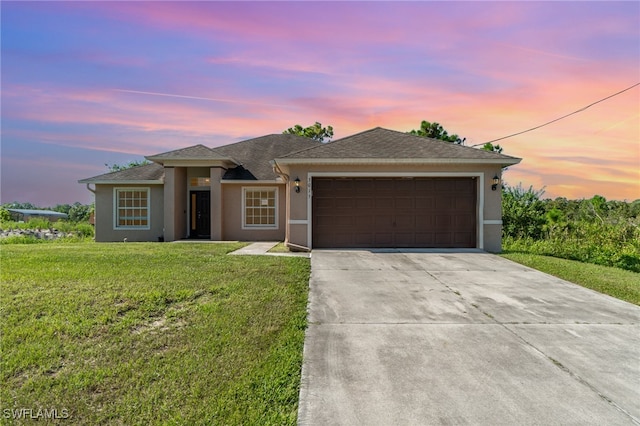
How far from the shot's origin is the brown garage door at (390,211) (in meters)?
11.1

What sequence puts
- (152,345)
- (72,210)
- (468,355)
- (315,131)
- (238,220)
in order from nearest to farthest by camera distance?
1. (468,355)
2. (152,345)
3. (238,220)
4. (315,131)
5. (72,210)

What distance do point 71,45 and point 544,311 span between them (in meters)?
12.9

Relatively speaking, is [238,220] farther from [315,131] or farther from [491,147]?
[315,131]

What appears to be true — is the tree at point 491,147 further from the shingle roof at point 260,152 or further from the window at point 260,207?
the window at point 260,207

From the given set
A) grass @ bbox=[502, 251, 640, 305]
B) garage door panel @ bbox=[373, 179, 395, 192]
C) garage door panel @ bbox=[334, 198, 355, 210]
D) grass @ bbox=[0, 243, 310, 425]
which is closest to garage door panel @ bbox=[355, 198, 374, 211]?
garage door panel @ bbox=[334, 198, 355, 210]

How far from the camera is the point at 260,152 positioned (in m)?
16.6

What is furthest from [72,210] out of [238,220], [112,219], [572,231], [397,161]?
[572,231]

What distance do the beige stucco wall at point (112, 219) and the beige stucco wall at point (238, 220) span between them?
291 centimetres

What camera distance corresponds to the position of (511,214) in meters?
14.7

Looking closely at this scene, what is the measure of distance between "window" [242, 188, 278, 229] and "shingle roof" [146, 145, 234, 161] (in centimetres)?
186

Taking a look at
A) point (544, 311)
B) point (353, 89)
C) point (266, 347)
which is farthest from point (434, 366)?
point (353, 89)

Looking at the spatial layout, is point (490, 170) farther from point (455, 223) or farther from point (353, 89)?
point (353, 89)

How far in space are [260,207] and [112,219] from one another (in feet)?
21.4

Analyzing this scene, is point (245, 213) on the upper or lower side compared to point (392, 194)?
lower
